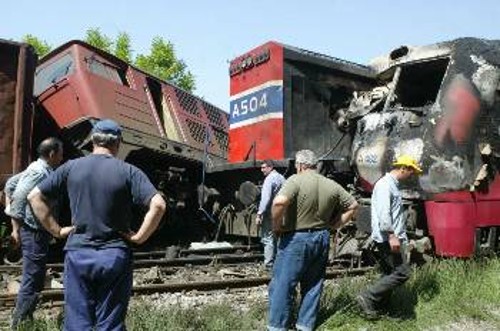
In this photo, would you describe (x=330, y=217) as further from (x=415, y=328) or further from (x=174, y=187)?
(x=174, y=187)

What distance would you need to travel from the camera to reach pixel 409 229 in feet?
25.2

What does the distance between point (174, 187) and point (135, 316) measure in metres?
6.36

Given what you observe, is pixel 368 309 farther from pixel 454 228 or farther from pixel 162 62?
pixel 162 62

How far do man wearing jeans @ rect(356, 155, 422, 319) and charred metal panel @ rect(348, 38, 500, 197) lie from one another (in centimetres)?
196

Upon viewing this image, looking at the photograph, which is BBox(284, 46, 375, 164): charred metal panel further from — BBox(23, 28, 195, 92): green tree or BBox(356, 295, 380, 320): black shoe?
BBox(23, 28, 195, 92): green tree

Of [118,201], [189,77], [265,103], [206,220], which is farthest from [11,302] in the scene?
[189,77]

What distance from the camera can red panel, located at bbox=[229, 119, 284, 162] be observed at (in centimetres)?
992

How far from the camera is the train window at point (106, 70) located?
10742mm

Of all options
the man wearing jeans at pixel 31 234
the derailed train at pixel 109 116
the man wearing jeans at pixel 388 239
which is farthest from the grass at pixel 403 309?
the derailed train at pixel 109 116

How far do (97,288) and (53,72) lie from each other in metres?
7.95

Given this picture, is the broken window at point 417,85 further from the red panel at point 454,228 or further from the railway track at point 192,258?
the railway track at point 192,258

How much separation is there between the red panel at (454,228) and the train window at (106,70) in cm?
603

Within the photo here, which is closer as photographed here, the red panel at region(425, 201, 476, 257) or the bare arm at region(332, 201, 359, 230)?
the bare arm at region(332, 201, 359, 230)

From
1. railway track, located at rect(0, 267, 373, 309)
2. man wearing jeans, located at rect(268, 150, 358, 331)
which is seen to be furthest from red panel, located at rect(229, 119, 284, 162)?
man wearing jeans, located at rect(268, 150, 358, 331)
